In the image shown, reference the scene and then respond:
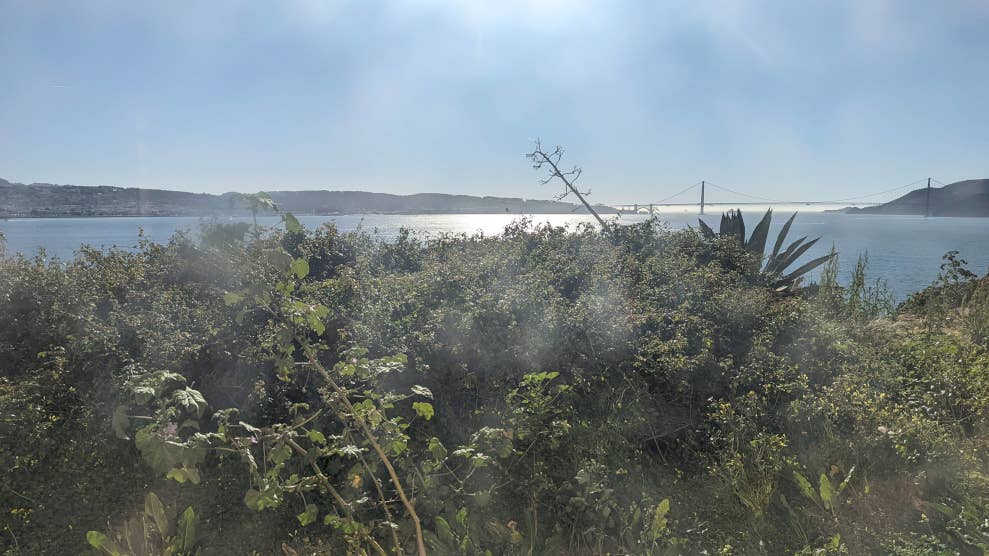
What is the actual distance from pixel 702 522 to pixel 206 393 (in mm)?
2683

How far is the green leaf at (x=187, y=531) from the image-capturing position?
2.53m

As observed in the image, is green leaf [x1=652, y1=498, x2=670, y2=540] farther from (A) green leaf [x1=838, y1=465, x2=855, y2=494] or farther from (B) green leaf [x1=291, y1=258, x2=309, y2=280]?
(B) green leaf [x1=291, y1=258, x2=309, y2=280]

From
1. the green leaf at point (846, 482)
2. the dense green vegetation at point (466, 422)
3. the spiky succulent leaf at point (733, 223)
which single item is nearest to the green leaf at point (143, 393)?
the dense green vegetation at point (466, 422)

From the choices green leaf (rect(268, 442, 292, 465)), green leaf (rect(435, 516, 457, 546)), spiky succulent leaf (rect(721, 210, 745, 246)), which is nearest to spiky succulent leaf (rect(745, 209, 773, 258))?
spiky succulent leaf (rect(721, 210, 745, 246))

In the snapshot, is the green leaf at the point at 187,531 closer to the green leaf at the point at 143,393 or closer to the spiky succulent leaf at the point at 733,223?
the green leaf at the point at 143,393

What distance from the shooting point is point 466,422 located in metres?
3.11

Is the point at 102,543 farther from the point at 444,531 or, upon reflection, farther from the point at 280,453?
the point at 444,531

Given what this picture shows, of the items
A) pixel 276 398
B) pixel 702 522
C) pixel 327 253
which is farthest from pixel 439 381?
pixel 327 253

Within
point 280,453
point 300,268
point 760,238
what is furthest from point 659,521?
point 760,238

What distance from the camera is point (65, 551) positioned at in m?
2.60

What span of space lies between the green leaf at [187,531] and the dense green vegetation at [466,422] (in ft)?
0.04

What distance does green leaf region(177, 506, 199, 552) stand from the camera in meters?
2.53

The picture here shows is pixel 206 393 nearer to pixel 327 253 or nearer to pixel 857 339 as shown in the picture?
pixel 327 253

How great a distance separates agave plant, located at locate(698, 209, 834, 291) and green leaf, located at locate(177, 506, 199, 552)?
6034 millimetres
